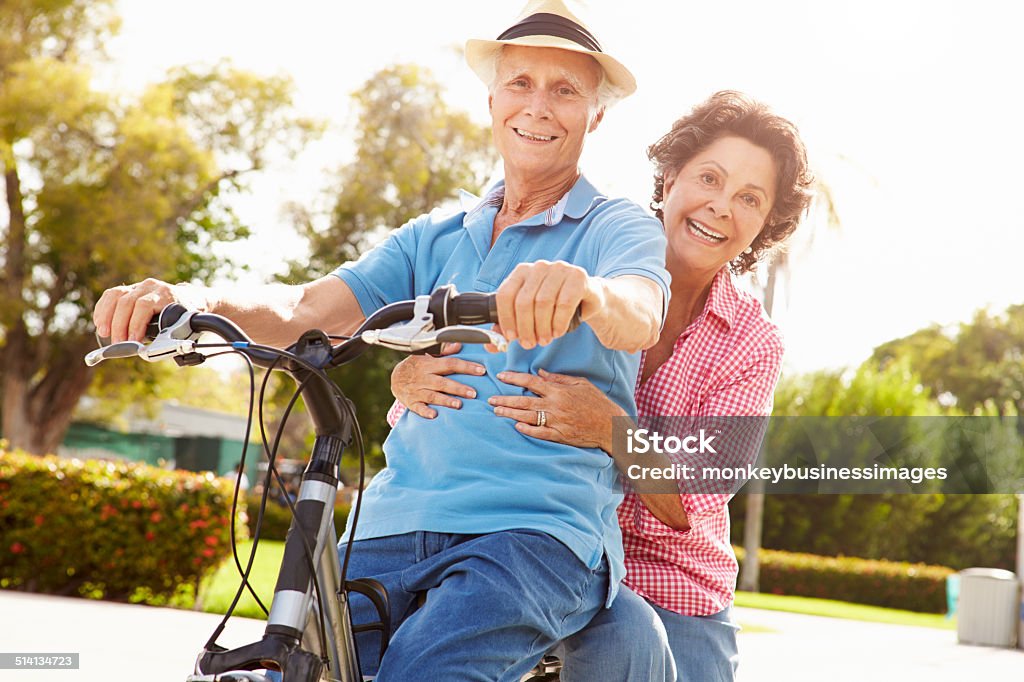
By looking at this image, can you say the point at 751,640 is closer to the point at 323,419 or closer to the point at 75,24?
the point at 323,419

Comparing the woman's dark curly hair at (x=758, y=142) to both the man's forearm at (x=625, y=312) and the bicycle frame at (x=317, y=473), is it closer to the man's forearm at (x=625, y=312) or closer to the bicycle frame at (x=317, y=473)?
the man's forearm at (x=625, y=312)

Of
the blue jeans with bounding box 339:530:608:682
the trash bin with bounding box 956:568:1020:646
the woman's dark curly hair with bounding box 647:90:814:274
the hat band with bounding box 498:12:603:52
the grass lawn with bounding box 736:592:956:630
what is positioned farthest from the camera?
the grass lawn with bounding box 736:592:956:630

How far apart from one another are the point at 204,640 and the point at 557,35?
7.10m

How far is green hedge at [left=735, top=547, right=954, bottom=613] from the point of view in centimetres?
2417

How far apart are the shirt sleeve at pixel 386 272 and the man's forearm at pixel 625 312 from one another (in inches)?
29.8

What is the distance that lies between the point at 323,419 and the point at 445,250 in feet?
2.64

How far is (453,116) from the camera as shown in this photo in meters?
23.5

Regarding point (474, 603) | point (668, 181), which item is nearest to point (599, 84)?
point (668, 181)

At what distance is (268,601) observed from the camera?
882 centimetres

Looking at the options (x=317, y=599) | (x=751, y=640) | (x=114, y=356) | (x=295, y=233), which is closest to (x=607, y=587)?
(x=317, y=599)

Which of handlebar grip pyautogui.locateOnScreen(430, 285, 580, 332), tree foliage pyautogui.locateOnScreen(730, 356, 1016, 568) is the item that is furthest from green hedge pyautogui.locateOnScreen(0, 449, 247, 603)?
tree foliage pyautogui.locateOnScreen(730, 356, 1016, 568)

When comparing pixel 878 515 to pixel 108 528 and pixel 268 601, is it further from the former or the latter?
pixel 268 601

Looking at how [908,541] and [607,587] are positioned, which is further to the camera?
[908,541]

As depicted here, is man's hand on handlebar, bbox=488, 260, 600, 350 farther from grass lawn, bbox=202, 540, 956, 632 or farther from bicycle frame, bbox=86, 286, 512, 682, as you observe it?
grass lawn, bbox=202, 540, 956, 632
